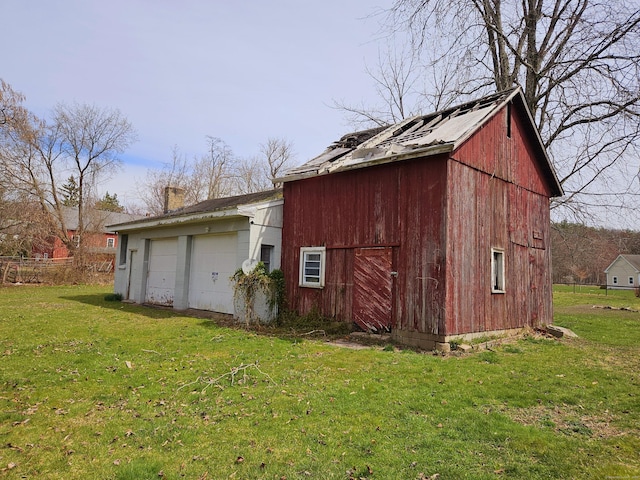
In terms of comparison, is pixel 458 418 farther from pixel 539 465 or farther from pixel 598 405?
pixel 598 405

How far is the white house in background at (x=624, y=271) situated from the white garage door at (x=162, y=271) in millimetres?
65770

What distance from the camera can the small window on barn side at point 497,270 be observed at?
35.7 ft

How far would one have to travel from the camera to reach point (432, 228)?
9.38 metres

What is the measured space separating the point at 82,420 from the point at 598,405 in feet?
21.8

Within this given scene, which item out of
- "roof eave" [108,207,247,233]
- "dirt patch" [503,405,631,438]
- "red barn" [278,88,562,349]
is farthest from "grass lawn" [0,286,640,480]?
"roof eave" [108,207,247,233]

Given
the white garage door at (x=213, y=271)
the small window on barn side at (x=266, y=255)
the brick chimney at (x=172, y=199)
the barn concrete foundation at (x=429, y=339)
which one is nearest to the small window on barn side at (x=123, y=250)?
the brick chimney at (x=172, y=199)

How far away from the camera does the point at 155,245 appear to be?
56.2 feet

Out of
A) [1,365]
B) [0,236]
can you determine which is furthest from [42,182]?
[1,365]

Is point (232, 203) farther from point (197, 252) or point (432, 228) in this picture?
point (432, 228)

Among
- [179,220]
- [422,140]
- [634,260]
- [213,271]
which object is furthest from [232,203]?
[634,260]

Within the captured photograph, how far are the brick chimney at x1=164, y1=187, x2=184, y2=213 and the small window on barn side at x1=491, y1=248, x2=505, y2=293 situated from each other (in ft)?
55.1

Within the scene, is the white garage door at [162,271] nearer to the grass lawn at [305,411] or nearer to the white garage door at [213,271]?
the white garage door at [213,271]

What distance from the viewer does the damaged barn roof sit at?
9609 mm

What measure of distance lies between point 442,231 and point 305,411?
221 inches
